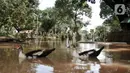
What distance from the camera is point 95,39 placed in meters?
51.5

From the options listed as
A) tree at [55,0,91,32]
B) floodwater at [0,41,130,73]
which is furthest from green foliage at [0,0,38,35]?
floodwater at [0,41,130,73]

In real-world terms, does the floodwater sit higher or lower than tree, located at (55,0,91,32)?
lower

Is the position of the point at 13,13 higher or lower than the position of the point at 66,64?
higher

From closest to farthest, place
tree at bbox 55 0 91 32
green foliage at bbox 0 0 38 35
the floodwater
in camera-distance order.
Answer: the floodwater → green foliage at bbox 0 0 38 35 → tree at bbox 55 0 91 32

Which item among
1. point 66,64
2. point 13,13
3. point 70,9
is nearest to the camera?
point 66,64

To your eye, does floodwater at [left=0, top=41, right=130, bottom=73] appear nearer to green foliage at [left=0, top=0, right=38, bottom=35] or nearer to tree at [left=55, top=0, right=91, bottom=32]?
green foliage at [left=0, top=0, right=38, bottom=35]

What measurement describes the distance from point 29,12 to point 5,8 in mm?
7338

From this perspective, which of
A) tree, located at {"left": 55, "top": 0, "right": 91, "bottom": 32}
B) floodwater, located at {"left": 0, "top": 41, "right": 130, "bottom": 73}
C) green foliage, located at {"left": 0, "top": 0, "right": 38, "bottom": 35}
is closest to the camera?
floodwater, located at {"left": 0, "top": 41, "right": 130, "bottom": 73}

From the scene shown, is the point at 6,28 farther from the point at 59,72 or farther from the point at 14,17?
the point at 59,72

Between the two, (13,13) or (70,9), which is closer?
(13,13)

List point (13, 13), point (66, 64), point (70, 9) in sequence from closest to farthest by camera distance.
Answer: point (66, 64) → point (13, 13) → point (70, 9)

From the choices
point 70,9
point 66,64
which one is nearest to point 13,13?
point 70,9

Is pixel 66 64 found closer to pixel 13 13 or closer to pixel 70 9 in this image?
pixel 13 13

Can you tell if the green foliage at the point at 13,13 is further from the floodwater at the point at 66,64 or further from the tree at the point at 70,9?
the floodwater at the point at 66,64
